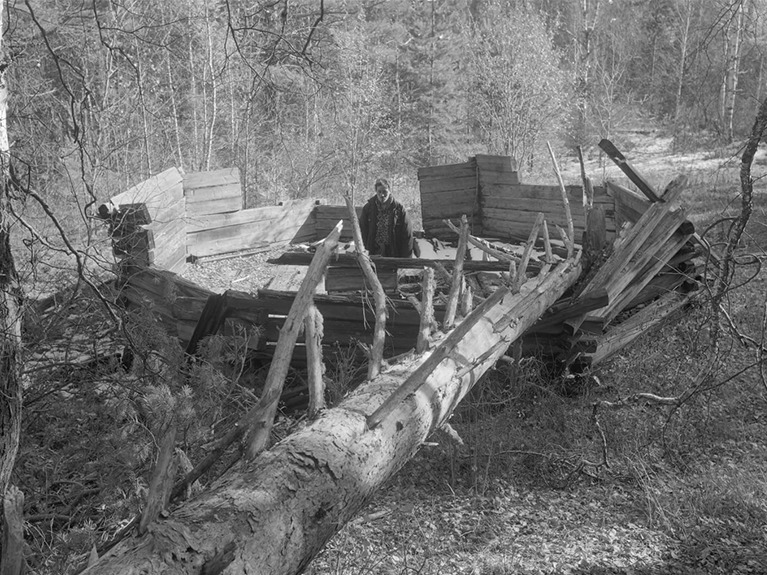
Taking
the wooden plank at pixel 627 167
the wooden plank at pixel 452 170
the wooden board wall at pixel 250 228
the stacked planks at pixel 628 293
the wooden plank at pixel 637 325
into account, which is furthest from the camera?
the wooden plank at pixel 452 170

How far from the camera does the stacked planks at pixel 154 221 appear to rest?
10102 mm

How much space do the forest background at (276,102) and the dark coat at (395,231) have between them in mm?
1799

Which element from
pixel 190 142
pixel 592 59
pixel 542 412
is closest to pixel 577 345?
pixel 542 412

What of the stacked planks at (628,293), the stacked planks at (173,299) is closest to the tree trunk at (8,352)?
the stacked planks at (173,299)

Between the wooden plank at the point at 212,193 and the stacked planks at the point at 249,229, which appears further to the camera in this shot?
the stacked planks at the point at 249,229

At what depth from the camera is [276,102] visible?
5.42 m

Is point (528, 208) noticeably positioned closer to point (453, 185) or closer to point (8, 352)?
point (453, 185)

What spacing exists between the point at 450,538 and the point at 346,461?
6.76ft

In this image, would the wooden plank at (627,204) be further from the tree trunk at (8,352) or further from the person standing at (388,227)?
the tree trunk at (8,352)

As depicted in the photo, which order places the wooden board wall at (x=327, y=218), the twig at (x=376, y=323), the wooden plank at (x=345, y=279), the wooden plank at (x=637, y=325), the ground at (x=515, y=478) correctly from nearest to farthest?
the twig at (x=376, y=323) → the ground at (x=515, y=478) → the wooden plank at (x=637, y=325) → the wooden plank at (x=345, y=279) → the wooden board wall at (x=327, y=218)

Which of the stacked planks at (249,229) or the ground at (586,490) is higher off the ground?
the stacked planks at (249,229)

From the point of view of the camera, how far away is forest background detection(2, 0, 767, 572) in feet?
17.0

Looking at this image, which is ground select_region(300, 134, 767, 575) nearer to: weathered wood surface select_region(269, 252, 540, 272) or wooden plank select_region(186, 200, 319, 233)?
weathered wood surface select_region(269, 252, 540, 272)

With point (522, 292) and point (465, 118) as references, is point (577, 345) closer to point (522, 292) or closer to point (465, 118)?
point (522, 292)
